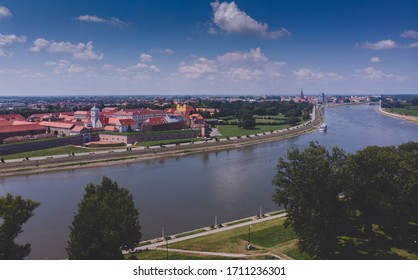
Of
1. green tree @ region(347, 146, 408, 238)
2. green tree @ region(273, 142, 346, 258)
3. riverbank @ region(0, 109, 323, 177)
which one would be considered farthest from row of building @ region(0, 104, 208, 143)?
green tree @ region(347, 146, 408, 238)

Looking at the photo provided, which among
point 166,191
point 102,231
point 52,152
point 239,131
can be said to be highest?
point 102,231

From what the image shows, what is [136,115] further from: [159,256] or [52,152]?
[159,256]

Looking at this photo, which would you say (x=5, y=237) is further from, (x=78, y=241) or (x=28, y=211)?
(x=78, y=241)

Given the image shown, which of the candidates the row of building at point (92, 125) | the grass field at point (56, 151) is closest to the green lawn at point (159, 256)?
the grass field at point (56, 151)

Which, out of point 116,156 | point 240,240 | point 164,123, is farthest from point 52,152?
point 240,240
